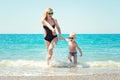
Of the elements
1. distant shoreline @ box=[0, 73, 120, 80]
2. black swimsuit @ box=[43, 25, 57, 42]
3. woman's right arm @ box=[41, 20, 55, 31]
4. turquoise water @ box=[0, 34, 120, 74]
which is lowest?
turquoise water @ box=[0, 34, 120, 74]

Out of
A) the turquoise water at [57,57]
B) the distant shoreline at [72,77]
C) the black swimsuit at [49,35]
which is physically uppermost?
the black swimsuit at [49,35]

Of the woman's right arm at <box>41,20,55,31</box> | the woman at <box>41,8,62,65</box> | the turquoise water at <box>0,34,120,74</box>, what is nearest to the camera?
the woman's right arm at <box>41,20,55,31</box>

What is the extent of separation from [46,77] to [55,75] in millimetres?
355

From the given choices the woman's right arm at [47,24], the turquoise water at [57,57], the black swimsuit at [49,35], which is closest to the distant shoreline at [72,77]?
the turquoise water at [57,57]

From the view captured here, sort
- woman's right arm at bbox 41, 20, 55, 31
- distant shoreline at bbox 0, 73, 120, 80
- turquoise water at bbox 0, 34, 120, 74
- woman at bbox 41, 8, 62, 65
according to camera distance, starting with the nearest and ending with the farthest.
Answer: distant shoreline at bbox 0, 73, 120, 80, woman's right arm at bbox 41, 20, 55, 31, woman at bbox 41, 8, 62, 65, turquoise water at bbox 0, 34, 120, 74

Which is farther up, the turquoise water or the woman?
the woman

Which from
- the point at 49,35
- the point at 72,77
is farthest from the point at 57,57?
the point at 72,77

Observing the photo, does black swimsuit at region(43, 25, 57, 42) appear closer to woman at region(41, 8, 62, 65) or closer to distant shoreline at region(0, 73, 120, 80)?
woman at region(41, 8, 62, 65)

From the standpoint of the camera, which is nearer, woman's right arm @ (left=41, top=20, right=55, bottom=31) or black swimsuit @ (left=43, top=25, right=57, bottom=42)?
woman's right arm @ (left=41, top=20, right=55, bottom=31)

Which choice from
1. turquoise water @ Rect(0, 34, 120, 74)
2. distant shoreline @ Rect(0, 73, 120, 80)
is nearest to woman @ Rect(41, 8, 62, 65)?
turquoise water @ Rect(0, 34, 120, 74)

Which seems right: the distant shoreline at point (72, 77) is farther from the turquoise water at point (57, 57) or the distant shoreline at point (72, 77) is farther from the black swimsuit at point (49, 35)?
the black swimsuit at point (49, 35)

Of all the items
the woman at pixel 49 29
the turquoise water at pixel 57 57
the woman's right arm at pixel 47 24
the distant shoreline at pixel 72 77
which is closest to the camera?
the distant shoreline at pixel 72 77

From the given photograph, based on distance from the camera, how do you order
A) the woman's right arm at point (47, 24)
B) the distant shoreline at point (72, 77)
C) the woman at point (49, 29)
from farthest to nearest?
1. the woman at point (49, 29)
2. the woman's right arm at point (47, 24)
3. the distant shoreline at point (72, 77)

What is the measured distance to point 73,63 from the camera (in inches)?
442
